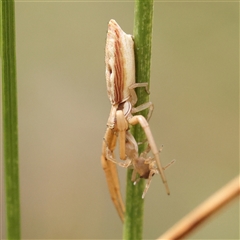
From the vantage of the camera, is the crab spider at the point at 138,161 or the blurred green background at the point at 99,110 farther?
the blurred green background at the point at 99,110

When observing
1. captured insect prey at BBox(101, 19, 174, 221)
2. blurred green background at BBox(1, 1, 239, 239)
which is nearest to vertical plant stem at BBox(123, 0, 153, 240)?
captured insect prey at BBox(101, 19, 174, 221)

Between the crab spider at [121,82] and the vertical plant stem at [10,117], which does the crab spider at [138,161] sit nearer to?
the crab spider at [121,82]

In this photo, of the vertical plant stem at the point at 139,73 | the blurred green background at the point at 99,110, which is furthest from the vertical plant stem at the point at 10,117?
the blurred green background at the point at 99,110

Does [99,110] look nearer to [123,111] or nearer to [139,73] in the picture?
[123,111]

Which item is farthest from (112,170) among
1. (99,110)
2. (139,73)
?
(99,110)

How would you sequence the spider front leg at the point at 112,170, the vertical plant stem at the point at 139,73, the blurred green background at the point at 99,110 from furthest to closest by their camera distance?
the blurred green background at the point at 99,110
the spider front leg at the point at 112,170
the vertical plant stem at the point at 139,73
